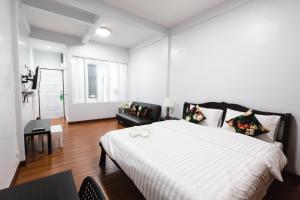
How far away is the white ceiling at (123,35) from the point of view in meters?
3.82

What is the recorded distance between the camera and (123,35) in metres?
4.39

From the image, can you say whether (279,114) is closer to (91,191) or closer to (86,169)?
(91,191)

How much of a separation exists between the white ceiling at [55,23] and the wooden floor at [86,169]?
2772mm

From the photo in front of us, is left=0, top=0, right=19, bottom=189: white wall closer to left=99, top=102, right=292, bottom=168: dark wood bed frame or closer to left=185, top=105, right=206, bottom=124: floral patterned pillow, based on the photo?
left=99, top=102, right=292, bottom=168: dark wood bed frame

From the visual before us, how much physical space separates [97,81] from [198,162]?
4.79 metres

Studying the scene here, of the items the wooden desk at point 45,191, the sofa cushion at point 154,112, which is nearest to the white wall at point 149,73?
the sofa cushion at point 154,112

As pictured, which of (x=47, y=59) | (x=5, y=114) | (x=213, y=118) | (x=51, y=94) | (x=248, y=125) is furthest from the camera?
(x=51, y=94)

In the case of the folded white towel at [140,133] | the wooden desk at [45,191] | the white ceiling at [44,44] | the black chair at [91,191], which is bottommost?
the folded white towel at [140,133]

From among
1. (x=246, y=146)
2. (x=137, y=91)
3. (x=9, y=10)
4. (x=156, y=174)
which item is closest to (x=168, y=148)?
(x=156, y=174)

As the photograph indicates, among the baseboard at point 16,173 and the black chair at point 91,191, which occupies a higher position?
the black chair at point 91,191

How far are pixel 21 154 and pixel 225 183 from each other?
290cm

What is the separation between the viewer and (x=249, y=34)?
2.45m

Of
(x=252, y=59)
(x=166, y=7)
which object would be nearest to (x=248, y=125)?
(x=252, y=59)

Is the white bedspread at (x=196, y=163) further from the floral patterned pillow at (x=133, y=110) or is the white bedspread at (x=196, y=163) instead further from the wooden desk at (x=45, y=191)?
the floral patterned pillow at (x=133, y=110)
